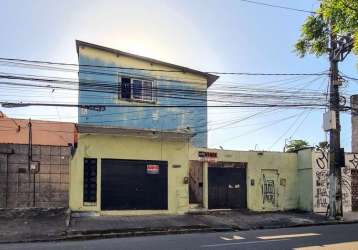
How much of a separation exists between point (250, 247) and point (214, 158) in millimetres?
10508

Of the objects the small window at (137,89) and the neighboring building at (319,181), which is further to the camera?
the neighboring building at (319,181)

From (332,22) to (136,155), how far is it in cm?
1262

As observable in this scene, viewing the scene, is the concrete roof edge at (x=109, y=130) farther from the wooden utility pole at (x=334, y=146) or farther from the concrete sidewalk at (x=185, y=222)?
the wooden utility pole at (x=334, y=146)

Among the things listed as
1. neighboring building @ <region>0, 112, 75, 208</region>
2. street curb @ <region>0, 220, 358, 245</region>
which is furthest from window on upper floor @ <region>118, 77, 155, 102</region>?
street curb @ <region>0, 220, 358, 245</region>

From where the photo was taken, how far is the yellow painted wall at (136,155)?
19.3 m

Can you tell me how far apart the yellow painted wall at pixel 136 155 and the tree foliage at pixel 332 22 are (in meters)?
10.7

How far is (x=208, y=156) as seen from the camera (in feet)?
73.0

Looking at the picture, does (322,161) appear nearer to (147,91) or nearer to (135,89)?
(147,91)

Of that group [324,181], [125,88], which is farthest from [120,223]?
[324,181]

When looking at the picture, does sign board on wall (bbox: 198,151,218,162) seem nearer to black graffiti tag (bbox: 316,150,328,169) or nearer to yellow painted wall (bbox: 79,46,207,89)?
yellow painted wall (bbox: 79,46,207,89)

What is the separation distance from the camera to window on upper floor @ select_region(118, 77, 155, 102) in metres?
22.3

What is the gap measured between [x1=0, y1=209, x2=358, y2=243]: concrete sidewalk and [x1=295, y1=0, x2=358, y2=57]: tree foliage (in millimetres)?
8537

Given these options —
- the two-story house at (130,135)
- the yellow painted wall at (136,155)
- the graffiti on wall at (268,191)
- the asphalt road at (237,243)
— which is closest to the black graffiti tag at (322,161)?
the graffiti on wall at (268,191)

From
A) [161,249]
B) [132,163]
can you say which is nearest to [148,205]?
[132,163]
